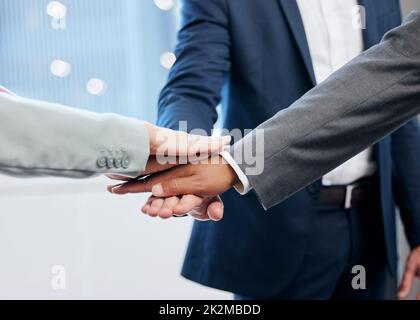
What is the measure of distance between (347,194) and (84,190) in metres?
0.81

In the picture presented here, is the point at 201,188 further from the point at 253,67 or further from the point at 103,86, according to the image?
the point at 103,86

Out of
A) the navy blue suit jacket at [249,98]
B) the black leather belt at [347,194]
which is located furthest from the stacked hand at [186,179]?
the black leather belt at [347,194]

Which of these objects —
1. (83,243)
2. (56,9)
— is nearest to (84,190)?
(83,243)

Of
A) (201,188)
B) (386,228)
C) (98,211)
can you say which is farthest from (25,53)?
(386,228)

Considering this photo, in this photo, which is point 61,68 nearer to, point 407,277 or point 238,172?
point 238,172

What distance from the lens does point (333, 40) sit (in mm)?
1052

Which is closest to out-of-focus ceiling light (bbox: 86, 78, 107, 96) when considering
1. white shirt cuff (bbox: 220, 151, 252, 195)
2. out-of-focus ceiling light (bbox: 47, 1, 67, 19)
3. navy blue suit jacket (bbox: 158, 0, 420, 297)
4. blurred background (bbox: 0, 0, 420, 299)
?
blurred background (bbox: 0, 0, 420, 299)

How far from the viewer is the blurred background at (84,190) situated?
1.59m

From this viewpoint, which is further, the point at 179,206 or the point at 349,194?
the point at 349,194

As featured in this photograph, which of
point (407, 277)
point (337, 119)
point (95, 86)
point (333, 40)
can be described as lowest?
point (407, 277)

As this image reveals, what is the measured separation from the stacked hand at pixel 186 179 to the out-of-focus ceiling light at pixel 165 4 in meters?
0.82

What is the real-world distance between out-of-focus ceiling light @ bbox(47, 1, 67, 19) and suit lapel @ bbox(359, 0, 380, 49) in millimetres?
844
